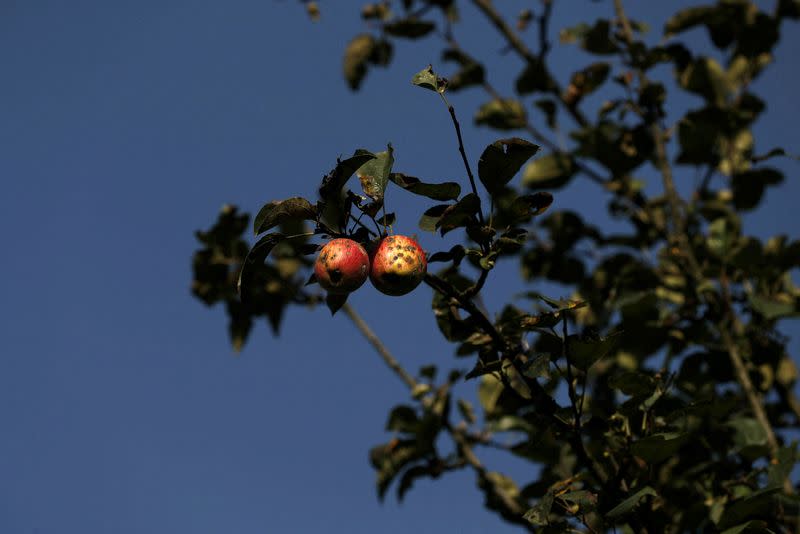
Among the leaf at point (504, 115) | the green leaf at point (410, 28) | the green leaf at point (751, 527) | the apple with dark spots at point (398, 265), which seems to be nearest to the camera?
the apple with dark spots at point (398, 265)

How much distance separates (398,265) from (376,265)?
47 millimetres

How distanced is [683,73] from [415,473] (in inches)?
79.1

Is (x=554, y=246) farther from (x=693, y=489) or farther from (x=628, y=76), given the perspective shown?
(x=693, y=489)

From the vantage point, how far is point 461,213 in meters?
1.33

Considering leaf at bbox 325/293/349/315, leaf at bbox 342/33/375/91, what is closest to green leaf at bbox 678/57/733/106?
leaf at bbox 342/33/375/91

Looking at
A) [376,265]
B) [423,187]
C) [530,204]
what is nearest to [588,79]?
[530,204]

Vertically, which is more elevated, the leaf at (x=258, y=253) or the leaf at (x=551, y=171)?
the leaf at (x=551, y=171)

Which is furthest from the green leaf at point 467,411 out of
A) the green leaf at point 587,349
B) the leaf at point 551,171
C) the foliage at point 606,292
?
the green leaf at point 587,349

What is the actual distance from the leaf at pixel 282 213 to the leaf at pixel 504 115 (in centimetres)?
240

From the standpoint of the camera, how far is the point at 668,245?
2947 millimetres

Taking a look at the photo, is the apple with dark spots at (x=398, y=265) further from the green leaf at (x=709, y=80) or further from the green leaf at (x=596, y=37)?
the green leaf at (x=709, y=80)

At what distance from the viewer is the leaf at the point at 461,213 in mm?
1305

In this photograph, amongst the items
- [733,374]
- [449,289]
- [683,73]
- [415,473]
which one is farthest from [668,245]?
[449,289]

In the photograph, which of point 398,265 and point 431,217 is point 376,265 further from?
point 431,217
